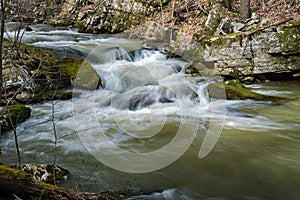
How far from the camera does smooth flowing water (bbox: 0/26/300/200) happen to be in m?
3.51

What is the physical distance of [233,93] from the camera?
7543mm

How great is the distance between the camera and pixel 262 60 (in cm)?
912

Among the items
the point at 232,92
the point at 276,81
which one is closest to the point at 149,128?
the point at 232,92

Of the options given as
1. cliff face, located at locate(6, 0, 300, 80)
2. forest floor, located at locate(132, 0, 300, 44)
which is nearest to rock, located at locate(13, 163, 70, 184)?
cliff face, located at locate(6, 0, 300, 80)

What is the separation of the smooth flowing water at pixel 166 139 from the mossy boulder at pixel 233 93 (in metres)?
0.18

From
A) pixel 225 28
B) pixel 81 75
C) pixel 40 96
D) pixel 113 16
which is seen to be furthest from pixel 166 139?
pixel 113 16

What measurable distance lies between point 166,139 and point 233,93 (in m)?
3.14

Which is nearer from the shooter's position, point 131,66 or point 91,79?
point 91,79

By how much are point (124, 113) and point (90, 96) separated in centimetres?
142

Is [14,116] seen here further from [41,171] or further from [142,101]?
[142,101]

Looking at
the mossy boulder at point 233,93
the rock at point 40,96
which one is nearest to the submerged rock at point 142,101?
the mossy boulder at point 233,93

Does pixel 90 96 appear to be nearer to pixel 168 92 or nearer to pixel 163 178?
pixel 168 92

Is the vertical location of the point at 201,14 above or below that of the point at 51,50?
above

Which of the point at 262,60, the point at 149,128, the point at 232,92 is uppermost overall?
the point at 262,60
